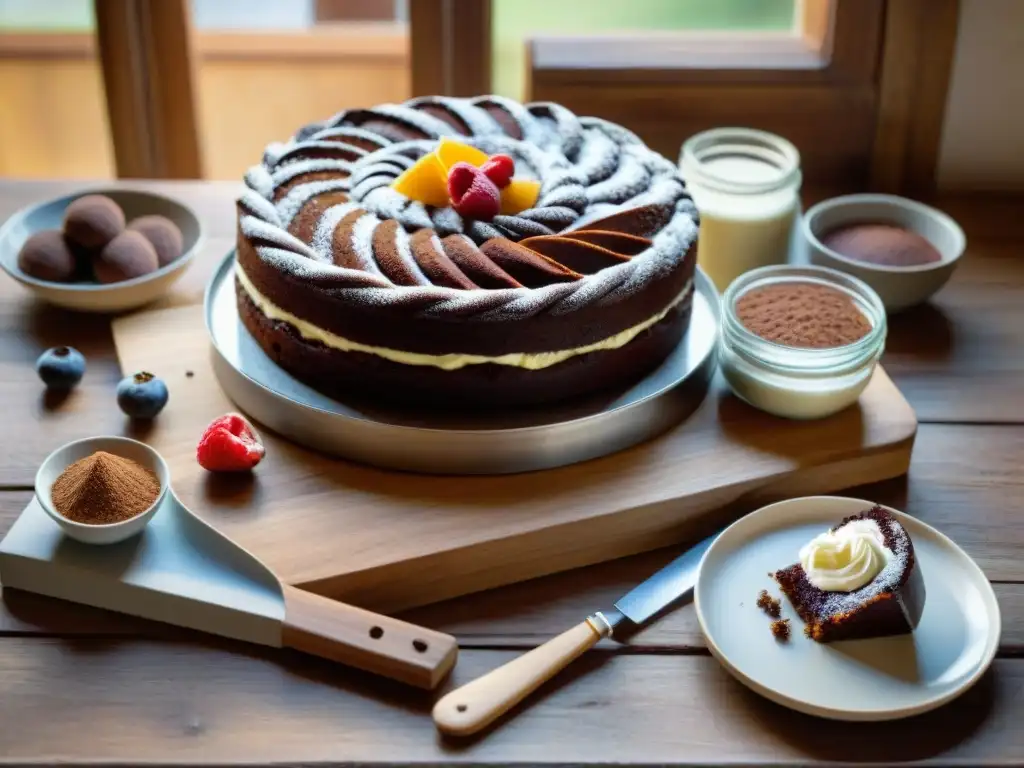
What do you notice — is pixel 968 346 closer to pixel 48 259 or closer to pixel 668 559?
pixel 668 559

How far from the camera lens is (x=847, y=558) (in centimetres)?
124

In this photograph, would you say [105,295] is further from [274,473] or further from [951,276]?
[951,276]

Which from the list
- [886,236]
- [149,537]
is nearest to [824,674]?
[149,537]

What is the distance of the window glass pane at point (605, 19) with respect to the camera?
2.24 metres

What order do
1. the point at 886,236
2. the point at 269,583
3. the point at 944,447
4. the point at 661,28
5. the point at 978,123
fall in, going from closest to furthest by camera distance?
the point at 269,583, the point at 944,447, the point at 886,236, the point at 978,123, the point at 661,28

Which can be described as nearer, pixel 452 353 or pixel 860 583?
pixel 860 583

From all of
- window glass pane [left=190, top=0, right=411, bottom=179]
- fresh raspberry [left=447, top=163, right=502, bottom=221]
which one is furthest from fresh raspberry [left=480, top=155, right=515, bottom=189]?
window glass pane [left=190, top=0, right=411, bottom=179]

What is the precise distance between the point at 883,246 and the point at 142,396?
105 centimetres

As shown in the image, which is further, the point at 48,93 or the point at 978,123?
the point at 48,93

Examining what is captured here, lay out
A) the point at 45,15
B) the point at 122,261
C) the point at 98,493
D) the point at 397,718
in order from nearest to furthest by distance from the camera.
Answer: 1. the point at 397,718
2. the point at 98,493
3. the point at 122,261
4. the point at 45,15

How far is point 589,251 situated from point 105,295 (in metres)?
0.67

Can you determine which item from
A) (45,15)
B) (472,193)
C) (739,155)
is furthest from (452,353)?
(45,15)

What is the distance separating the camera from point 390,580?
129 centimetres

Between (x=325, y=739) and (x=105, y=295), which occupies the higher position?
(x=105, y=295)
